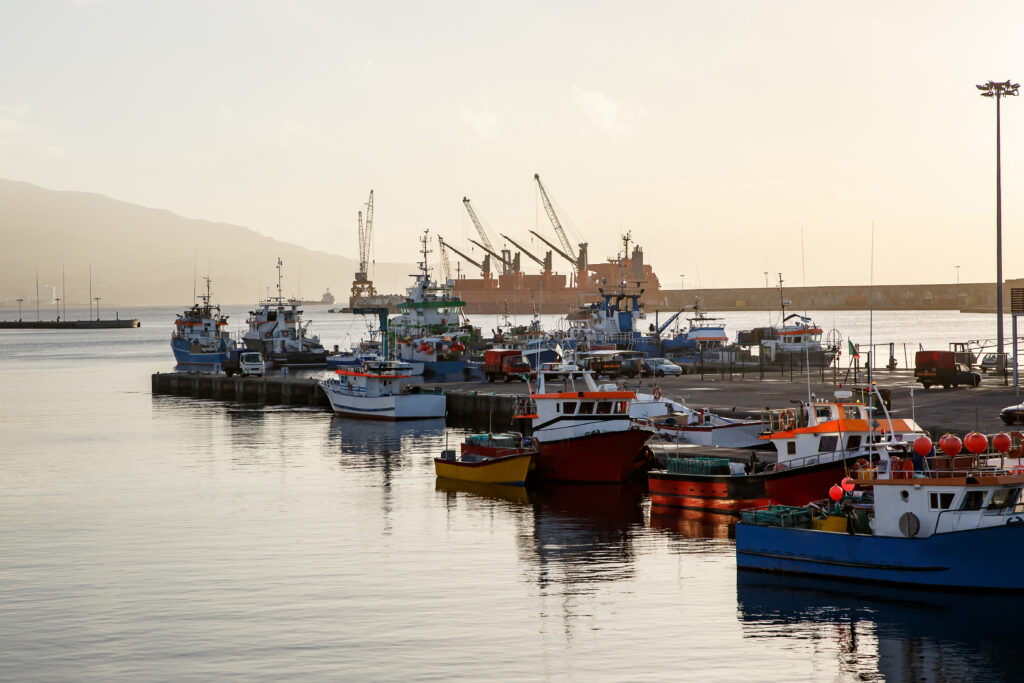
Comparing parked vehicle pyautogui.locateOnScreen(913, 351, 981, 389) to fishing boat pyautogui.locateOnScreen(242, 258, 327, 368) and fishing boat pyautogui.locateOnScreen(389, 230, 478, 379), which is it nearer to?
fishing boat pyautogui.locateOnScreen(389, 230, 478, 379)

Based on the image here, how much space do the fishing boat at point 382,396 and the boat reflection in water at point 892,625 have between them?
45365mm

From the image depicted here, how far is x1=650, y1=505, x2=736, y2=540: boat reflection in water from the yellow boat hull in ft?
23.6

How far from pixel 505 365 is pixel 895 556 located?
60493 mm

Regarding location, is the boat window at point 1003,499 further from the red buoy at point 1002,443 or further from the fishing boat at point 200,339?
the fishing boat at point 200,339

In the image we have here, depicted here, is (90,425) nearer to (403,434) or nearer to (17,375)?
(403,434)

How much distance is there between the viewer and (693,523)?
4038 centimetres

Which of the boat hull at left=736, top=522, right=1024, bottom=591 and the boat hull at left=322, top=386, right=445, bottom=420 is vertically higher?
the boat hull at left=322, top=386, right=445, bottom=420

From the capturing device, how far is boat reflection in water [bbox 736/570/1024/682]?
2495 cm

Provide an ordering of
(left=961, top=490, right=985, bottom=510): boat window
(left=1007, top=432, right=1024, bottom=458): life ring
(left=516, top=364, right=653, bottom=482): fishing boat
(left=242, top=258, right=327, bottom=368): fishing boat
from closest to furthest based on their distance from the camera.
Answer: (left=961, top=490, right=985, bottom=510): boat window < (left=1007, top=432, right=1024, bottom=458): life ring < (left=516, top=364, right=653, bottom=482): fishing boat < (left=242, top=258, right=327, bottom=368): fishing boat

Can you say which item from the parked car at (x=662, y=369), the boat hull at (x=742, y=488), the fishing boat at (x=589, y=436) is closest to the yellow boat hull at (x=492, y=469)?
the fishing boat at (x=589, y=436)

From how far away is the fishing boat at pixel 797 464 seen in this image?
37.6m

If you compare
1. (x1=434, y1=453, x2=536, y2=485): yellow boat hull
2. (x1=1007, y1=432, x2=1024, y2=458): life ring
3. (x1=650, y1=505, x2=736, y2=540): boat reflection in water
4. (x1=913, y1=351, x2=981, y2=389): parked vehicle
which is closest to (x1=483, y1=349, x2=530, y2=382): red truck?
(x1=913, y1=351, x2=981, y2=389): parked vehicle

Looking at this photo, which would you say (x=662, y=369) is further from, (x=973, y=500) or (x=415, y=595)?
(x=973, y=500)

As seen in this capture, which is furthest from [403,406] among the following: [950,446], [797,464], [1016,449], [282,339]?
[282,339]
